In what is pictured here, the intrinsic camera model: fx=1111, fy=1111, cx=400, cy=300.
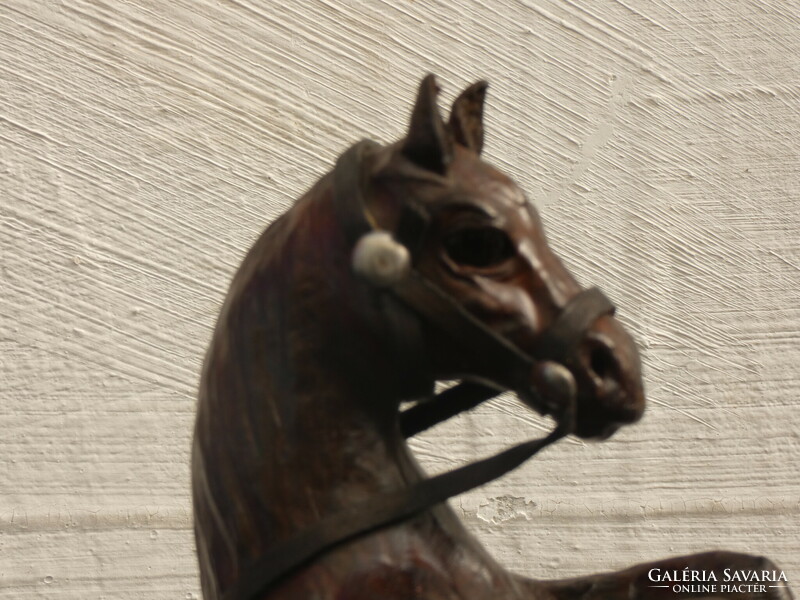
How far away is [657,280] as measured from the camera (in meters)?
1.42

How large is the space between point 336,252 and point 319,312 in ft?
0.12

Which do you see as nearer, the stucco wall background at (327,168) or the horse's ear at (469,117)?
the horse's ear at (469,117)

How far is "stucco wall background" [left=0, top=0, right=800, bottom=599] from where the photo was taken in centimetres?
137

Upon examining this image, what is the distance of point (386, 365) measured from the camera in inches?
26.3

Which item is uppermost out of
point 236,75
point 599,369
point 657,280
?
point 599,369

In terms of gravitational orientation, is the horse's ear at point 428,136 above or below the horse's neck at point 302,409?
above

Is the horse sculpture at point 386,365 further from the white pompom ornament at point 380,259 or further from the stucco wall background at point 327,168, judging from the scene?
the stucco wall background at point 327,168

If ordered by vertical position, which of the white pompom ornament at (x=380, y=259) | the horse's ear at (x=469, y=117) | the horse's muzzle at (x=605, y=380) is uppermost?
the horse's ear at (x=469, y=117)

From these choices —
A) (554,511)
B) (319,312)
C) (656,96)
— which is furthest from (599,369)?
(656,96)

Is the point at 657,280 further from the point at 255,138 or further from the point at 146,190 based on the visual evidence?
the point at 146,190

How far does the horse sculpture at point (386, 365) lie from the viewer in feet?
2.14

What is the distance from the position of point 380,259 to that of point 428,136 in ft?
0.28

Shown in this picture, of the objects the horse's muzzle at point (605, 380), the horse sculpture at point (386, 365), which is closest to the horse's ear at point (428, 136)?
the horse sculpture at point (386, 365)

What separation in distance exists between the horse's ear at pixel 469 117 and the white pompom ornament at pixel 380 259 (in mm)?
121
